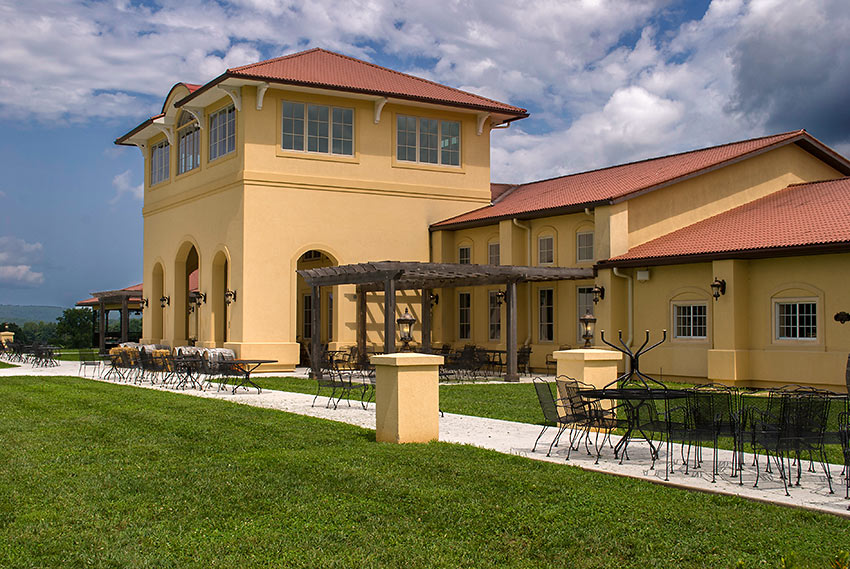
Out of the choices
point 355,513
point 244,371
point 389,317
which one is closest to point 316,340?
point 244,371

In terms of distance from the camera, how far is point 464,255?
27.5 metres

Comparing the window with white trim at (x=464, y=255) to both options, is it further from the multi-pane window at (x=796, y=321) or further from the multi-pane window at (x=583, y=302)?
the multi-pane window at (x=796, y=321)

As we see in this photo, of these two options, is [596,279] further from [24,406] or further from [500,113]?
[24,406]

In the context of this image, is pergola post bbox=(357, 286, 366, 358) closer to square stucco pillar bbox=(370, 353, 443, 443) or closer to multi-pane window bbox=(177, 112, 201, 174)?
multi-pane window bbox=(177, 112, 201, 174)

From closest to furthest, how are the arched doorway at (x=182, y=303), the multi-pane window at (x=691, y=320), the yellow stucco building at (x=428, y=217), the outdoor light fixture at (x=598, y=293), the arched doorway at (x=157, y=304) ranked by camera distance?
the multi-pane window at (x=691, y=320), the yellow stucco building at (x=428, y=217), the outdoor light fixture at (x=598, y=293), the arched doorway at (x=182, y=303), the arched doorway at (x=157, y=304)

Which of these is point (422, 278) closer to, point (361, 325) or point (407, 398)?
point (361, 325)

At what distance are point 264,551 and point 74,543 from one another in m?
1.39

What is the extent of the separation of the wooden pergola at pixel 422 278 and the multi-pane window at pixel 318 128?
4223mm

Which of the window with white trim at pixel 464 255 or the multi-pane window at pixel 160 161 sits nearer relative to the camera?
the window with white trim at pixel 464 255

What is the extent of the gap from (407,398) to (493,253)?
53.9 ft

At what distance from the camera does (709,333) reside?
20.1m

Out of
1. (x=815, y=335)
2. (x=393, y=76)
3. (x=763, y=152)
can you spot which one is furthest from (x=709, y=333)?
(x=393, y=76)

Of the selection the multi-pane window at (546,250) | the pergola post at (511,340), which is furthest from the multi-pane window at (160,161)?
the pergola post at (511,340)

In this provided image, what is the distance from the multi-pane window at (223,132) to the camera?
83.4 ft
